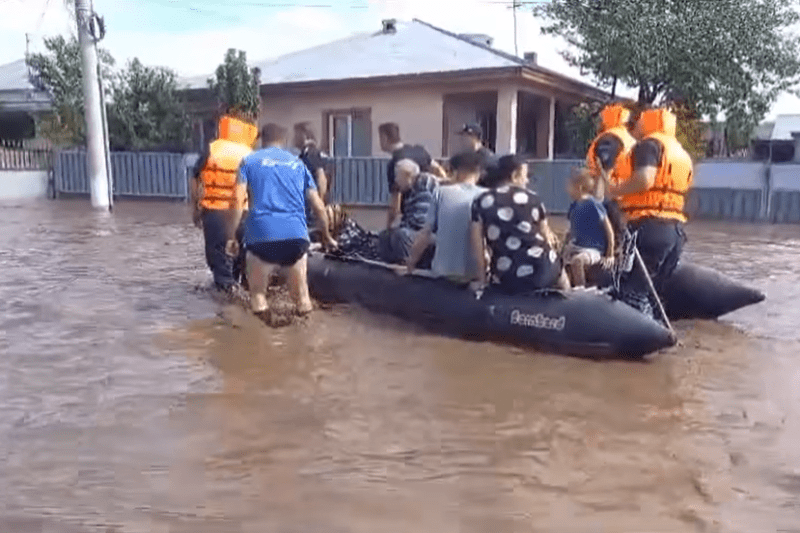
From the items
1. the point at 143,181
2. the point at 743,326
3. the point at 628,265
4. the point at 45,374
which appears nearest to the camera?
the point at 45,374

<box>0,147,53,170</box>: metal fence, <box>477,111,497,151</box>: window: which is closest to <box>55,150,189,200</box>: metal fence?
<box>0,147,53,170</box>: metal fence

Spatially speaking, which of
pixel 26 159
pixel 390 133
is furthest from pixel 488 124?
pixel 390 133

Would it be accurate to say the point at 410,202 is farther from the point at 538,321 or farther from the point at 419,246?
the point at 538,321

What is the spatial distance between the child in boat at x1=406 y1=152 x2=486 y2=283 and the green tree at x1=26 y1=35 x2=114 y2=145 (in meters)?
20.0

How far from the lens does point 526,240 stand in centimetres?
644

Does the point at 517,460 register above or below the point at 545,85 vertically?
below

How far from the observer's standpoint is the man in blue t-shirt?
7.01 meters

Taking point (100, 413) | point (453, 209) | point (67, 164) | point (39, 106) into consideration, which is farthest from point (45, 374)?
point (39, 106)

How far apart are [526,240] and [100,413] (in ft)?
10.1

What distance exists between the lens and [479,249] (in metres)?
6.66

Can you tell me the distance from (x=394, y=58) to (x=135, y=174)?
753cm

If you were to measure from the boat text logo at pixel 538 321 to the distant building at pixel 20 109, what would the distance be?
992 inches

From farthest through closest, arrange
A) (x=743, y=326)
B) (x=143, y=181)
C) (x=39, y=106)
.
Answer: (x=39, y=106)
(x=143, y=181)
(x=743, y=326)

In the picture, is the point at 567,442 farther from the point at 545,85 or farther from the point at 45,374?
the point at 545,85
